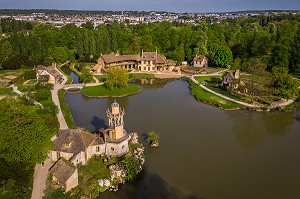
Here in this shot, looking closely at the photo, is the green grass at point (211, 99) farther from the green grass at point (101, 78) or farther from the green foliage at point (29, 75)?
the green foliage at point (29, 75)

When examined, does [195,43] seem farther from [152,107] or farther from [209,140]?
[209,140]

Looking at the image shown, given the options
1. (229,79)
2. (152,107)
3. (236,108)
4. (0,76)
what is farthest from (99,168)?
(0,76)

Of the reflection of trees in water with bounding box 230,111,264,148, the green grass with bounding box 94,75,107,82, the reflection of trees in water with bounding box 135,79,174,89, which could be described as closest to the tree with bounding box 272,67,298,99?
the reflection of trees in water with bounding box 230,111,264,148

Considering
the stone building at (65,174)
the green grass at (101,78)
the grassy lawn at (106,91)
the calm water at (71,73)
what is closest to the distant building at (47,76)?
the calm water at (71,73)

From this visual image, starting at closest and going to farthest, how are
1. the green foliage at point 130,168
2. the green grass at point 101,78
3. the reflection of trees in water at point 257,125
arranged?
1. the green foliage at point 130,168
2. the reflection of trees in water at point 257,125
3. the green grass at point 101,78

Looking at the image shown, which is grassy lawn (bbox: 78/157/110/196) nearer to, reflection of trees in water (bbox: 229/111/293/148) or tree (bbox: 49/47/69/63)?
reflection of trees in water (bbox: 229/111/293/148)
